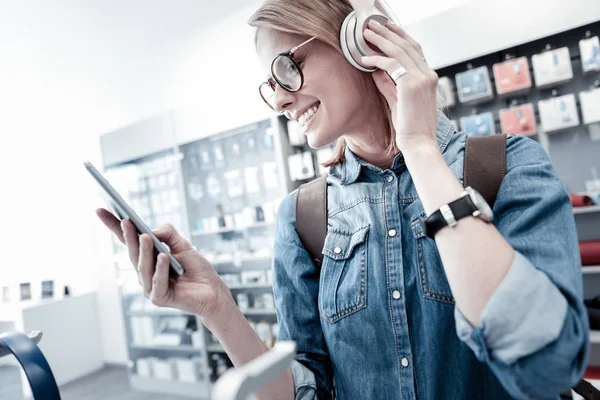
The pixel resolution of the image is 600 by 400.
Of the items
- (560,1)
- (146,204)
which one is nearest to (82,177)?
(146,204)

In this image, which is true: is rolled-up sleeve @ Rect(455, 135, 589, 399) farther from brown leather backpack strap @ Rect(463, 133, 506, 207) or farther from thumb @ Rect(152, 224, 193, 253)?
thumb @ Rect(152, 224, 193, 253)

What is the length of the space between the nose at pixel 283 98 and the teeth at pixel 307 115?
47 millimetres

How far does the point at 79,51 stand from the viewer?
4.17m

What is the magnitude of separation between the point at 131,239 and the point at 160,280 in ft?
0.30

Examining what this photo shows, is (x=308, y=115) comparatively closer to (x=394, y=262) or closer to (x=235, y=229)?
(x=394, y=262)

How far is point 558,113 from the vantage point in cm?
323

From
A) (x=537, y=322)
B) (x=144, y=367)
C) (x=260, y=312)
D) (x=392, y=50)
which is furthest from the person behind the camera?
(x=144, y=367)

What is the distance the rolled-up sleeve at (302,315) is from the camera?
106 cm

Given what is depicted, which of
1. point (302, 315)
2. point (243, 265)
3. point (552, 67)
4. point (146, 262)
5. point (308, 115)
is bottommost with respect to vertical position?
point (243, 265)

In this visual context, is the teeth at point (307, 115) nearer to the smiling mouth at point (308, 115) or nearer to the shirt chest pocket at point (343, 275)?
the smiling mouth at point (308, 115)

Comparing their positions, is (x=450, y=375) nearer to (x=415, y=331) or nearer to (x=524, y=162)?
(x=415, y=331)

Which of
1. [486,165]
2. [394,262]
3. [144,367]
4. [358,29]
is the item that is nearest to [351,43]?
[358,29]

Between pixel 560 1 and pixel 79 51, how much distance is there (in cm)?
424

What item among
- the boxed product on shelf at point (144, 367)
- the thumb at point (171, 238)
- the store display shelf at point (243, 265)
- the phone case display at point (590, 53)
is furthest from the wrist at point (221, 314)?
the boxed product on shelf at point (144, 367)
